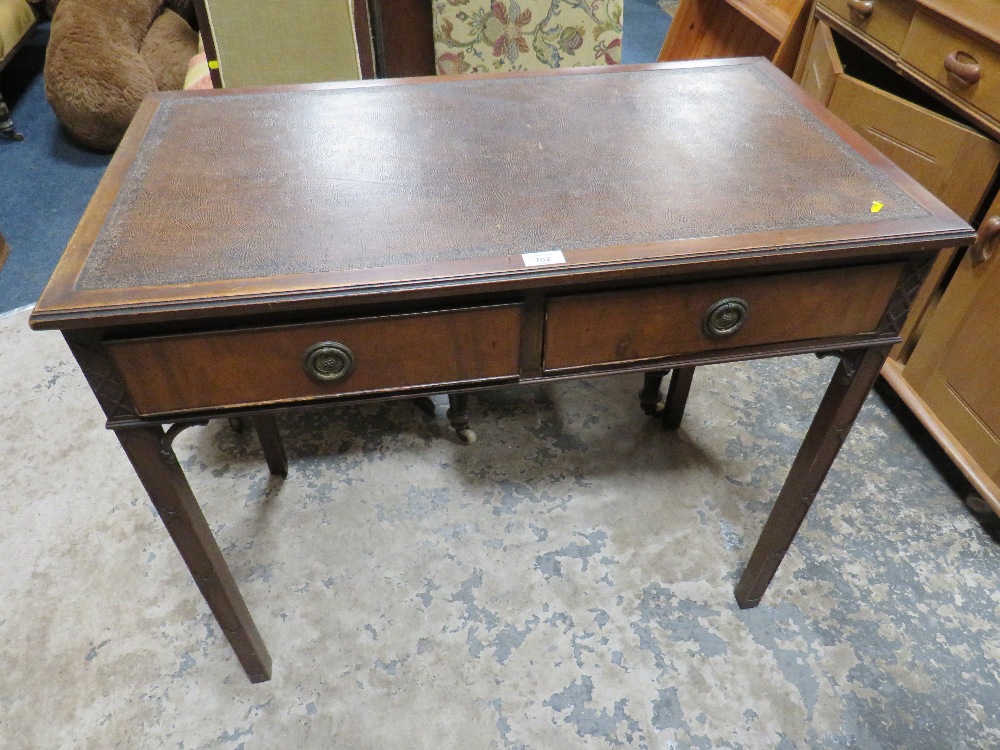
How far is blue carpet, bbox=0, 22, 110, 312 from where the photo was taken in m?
2.13

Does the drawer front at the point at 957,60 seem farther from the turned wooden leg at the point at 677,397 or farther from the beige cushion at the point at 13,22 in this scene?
the beige cushion at the point at 13,22

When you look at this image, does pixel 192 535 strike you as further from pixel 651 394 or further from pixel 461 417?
pixel 651 394

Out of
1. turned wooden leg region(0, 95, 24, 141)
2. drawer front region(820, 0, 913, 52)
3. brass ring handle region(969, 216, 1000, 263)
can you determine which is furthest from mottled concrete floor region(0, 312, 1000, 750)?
turned wooden leg region(0, 95, 24, 141)

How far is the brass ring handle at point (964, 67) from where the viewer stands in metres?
1.32

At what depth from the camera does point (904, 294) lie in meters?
0.92

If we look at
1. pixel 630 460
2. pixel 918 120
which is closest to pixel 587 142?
pixel 630 460

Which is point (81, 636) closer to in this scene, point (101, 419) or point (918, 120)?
point (101, 419)

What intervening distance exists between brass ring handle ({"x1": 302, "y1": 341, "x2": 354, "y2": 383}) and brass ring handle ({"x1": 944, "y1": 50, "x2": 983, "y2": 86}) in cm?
132

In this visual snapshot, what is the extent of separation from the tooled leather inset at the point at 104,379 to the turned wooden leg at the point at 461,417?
831 millimetres

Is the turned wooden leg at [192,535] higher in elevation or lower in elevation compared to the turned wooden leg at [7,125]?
higher

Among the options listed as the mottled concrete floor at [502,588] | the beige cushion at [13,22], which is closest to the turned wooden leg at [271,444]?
the mottled concrete floor at [502,588]

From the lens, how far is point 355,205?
0.88 m

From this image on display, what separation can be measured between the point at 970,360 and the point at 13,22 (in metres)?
3.70

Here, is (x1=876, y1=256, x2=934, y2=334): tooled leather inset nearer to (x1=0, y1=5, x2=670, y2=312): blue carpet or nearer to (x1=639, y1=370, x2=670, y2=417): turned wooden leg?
(x1=639, y1=370, x2=670, y2=417): turned wooden leg
